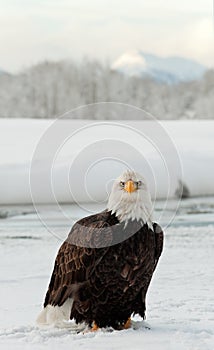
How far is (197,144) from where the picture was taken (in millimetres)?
19484

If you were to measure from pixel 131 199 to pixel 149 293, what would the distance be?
2073 millimetres

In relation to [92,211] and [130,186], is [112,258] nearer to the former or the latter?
[130,186]

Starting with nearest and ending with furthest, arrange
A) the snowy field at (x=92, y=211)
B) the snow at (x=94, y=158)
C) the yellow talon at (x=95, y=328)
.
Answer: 1. the snowy field at (x=92, y=211)
2. the yellow talon at (x=95, y=328)
3. the snow at (x=94, y=158)

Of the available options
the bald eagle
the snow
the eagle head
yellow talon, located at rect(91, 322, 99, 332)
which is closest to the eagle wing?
the bald eagle

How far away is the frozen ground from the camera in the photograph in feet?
14.9

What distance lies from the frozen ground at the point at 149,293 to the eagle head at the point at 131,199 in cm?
71

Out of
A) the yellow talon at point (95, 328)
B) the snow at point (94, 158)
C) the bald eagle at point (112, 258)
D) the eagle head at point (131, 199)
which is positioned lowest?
the yellow talon at point (95, 328)

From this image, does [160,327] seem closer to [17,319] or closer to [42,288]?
[17,319]

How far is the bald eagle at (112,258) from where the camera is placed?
462 centimetres

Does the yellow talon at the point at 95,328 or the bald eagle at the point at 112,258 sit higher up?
the bald eagle at the point at 112,258

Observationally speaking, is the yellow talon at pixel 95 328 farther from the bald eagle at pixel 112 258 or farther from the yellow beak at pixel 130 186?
the yellow beak at pixel 130 186

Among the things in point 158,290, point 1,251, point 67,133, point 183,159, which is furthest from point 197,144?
point 67,133

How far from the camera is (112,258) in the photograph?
15.1 ft

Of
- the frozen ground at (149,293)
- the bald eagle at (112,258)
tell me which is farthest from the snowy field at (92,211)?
the bald eagle at (112,258)
